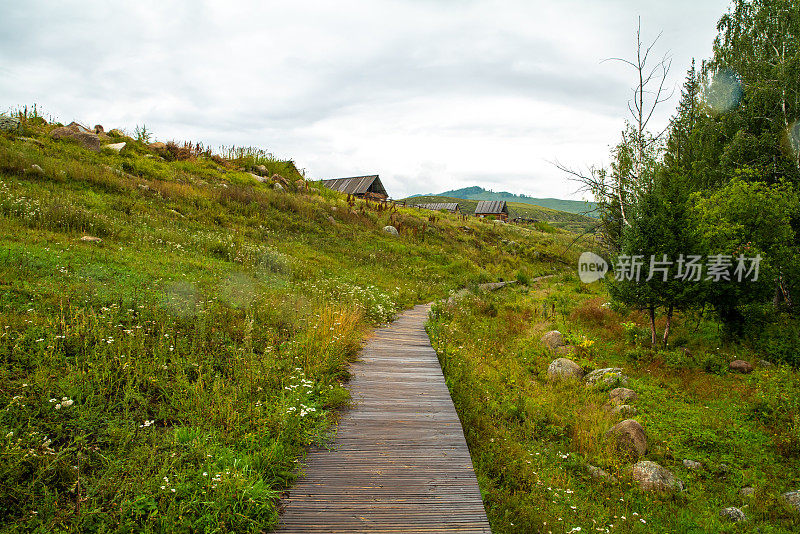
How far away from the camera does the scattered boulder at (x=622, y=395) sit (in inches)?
328

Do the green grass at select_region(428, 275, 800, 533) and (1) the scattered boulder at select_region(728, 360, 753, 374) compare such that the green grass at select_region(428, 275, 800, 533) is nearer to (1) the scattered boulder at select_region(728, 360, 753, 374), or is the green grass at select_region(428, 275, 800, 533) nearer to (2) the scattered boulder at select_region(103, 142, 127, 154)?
(1) the scattered boulder at select_region(728, 360, 753, 374)

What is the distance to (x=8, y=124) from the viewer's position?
16.7 meters

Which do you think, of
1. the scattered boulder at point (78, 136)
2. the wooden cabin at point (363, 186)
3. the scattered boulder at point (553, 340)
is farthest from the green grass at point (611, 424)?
the wooden cabin at point (363, 186)

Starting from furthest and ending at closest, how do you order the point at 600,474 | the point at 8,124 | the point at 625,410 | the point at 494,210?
the point at 494,210 → the point at 8,124 → the point at 625,410 → the point at 600,474

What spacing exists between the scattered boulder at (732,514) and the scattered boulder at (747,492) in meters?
0.64

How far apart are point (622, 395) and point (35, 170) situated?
59.7ft

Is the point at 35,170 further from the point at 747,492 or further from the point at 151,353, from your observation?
the point at 747,492

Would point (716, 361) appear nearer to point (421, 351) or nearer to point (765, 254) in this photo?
point (765, 254)

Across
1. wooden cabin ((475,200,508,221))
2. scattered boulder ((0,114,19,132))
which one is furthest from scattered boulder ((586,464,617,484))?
wooden cabin ((475,200,508,221))

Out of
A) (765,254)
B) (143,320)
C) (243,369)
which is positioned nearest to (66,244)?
(143,320)

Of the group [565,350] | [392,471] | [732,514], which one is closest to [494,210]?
[565,350]

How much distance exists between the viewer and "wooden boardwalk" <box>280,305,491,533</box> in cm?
333

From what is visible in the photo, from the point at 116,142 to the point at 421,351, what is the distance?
73.2 ft

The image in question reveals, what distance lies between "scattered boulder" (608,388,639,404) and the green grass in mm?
192
